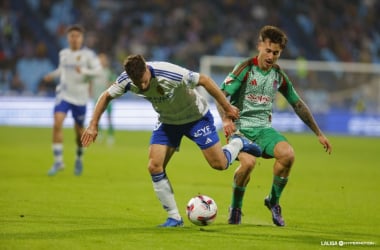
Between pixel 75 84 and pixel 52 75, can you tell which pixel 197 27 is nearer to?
pixel 52 75

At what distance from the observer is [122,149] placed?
21.7 meters

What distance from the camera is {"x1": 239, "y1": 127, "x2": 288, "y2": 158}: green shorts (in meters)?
9.09

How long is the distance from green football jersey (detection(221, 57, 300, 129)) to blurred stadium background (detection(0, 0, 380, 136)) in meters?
20.9

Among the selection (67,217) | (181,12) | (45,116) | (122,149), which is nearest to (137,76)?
(67,217)

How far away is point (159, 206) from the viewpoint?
35.1 feet

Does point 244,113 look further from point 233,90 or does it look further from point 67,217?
point 67,217

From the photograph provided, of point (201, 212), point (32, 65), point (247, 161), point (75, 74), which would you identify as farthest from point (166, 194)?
point (32, 65)

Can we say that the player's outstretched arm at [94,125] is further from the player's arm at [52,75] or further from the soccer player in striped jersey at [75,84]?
the player's arm at [52,75]

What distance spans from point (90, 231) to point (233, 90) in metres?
2.37

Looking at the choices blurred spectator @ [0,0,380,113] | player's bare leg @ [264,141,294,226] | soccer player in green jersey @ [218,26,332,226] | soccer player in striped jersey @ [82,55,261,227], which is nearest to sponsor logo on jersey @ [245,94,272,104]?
soccer player in green jersey @ [218,26,332,226]

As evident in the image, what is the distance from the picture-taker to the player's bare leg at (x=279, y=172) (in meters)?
8.96

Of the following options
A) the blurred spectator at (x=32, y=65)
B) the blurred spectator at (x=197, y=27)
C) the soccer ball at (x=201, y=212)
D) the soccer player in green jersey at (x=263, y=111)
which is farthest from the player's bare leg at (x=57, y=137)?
the blurred spectator at (x=32, y=65)

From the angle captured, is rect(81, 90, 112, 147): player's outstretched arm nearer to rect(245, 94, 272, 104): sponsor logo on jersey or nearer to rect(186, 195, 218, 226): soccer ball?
rect(186, 195, 218, 226): soccer ball

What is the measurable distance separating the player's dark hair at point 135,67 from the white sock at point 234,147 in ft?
5.26
